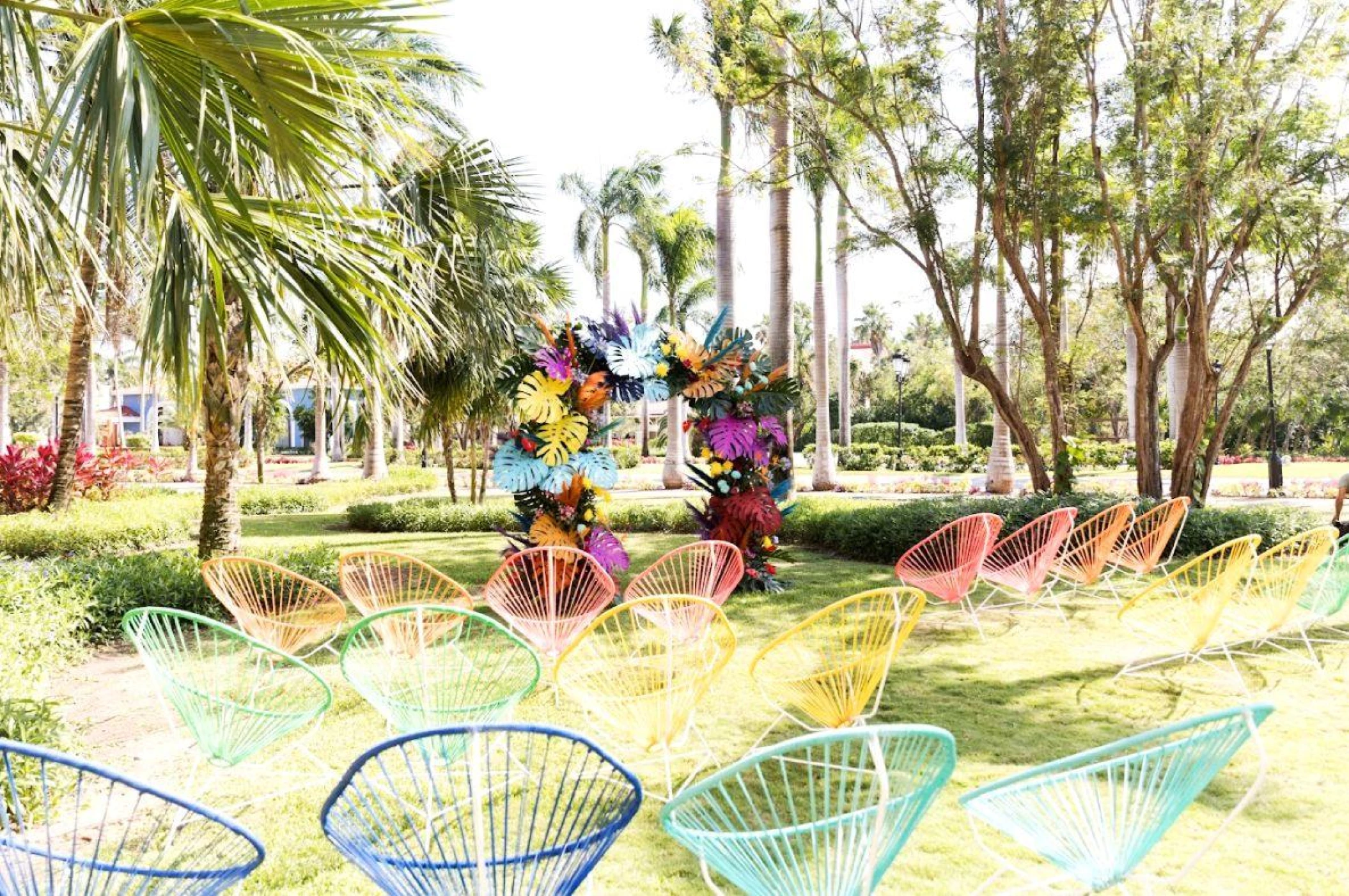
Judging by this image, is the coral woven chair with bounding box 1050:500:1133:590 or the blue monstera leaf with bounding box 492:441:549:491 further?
the blue monstera leaf with bounding box 492:441:549:491

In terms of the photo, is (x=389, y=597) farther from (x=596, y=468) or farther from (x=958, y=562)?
(x=958, y=562)

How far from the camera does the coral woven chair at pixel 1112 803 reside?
2012mm

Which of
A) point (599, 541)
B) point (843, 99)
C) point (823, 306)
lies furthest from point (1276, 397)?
point (599, 541)

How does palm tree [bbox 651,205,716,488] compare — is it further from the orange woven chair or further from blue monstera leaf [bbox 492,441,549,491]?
the orange woven chair

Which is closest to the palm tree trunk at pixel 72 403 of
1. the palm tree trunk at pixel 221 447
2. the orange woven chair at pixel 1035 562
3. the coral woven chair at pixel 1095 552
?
the palm tree trunk at pixel 221 447

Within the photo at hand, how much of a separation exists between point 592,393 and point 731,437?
1.49 m

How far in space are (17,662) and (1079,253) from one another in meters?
14.6

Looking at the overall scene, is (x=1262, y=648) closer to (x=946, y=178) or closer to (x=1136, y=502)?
(x=1136, y=502)

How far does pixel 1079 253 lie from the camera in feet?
45.4

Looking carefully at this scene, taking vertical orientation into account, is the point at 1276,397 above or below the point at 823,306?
below

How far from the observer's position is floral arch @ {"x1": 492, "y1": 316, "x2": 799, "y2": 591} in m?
7.39

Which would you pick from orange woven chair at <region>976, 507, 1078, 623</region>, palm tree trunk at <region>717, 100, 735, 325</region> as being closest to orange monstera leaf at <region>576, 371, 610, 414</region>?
orange woven chair at <region>976, 507, 1078, 623</region>

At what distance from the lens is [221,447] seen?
7.63m

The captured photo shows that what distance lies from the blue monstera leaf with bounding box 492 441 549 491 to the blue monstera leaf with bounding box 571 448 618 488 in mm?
305
